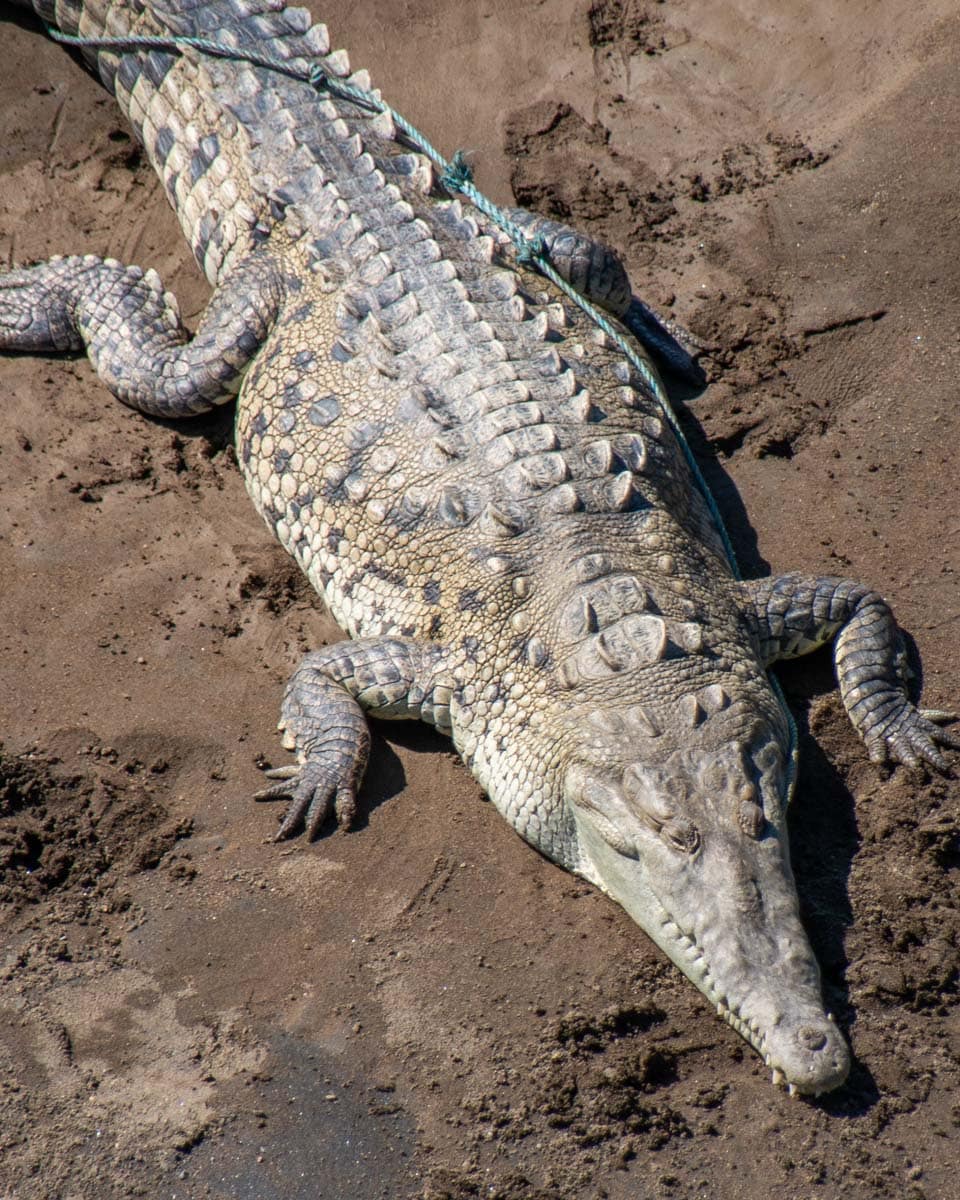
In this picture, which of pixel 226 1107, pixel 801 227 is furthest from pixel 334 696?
pixel 801 227

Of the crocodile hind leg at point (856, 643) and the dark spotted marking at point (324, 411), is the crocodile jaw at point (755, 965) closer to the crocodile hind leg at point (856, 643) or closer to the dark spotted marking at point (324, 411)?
the crocodile hind leg at point (856, 643)

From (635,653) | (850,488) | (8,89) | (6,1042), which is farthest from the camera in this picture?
(8,89)

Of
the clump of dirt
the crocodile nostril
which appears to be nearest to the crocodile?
the crocodile nostril

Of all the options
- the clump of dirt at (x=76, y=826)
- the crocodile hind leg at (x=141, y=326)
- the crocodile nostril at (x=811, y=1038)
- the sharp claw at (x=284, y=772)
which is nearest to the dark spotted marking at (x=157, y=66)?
the crocodile hind leg at (x=141, y=326)

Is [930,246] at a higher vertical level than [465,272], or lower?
lower

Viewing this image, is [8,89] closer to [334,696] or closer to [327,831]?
[334,696]

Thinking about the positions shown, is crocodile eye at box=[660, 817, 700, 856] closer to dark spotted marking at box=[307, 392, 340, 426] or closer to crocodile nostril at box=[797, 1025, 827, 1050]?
crocodile nostril at box=[797, 1025, 827, 1050]

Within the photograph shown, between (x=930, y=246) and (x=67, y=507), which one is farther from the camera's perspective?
(x=930, y=246)
